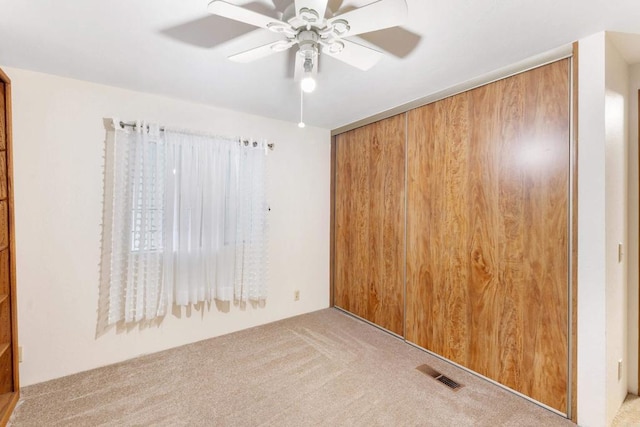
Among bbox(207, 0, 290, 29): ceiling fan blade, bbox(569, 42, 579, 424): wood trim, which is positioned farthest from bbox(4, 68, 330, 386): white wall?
bbox(569, 42, 579, 424): wood trim

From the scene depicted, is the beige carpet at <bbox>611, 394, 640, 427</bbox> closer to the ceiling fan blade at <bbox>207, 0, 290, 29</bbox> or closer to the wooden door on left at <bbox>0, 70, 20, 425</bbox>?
the ceiling fan blade at <bbox>207, 0, 290, 29</bbox>

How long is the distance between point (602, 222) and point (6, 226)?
365cm

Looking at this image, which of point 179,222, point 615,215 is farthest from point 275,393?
point 615,215

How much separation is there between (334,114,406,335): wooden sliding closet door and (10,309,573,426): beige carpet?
0.54 meters

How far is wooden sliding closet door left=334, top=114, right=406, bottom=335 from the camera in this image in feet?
9.32

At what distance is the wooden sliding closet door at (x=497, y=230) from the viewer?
1.81 m

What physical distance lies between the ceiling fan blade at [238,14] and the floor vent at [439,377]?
2498 millimetres

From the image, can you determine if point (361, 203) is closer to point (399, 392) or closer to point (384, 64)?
point (384, 64)

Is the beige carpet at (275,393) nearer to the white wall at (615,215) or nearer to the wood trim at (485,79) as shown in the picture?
the white wall at (615,215)

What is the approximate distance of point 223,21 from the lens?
151 centimetres

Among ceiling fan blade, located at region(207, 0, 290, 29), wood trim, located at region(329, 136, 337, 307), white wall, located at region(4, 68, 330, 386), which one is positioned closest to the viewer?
ceiling fan blade, located at region(207, 0, 290, 29)

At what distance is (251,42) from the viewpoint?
4.82ft

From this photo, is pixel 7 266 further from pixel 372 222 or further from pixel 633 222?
pixel 633 222

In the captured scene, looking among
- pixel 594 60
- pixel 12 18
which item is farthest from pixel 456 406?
pixel 12 18
